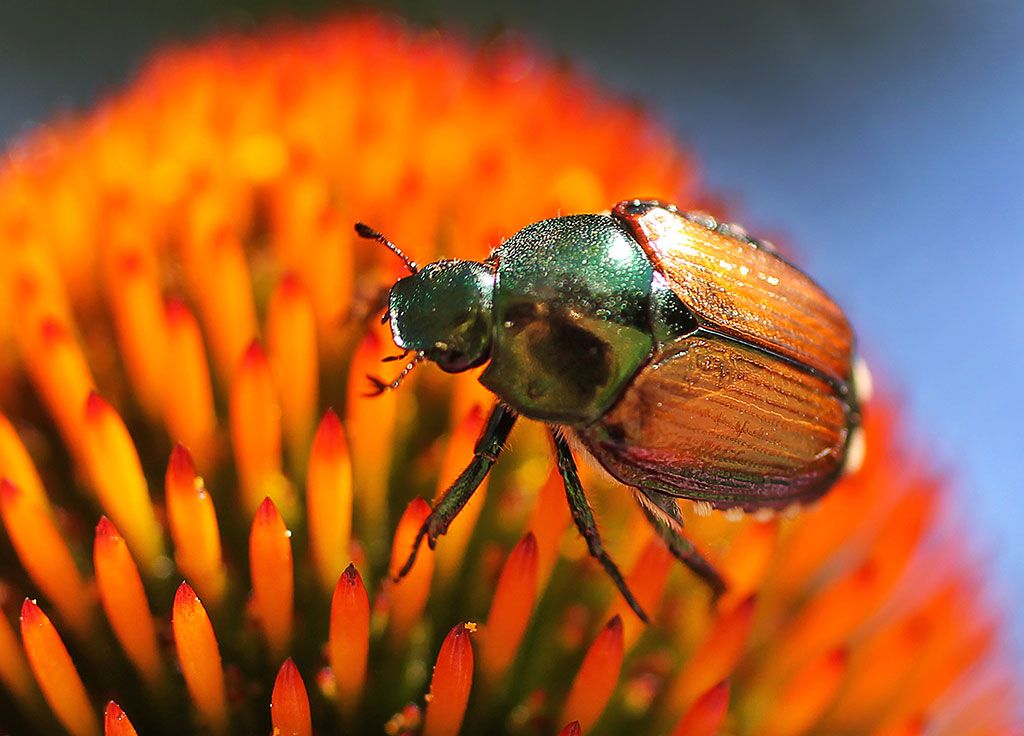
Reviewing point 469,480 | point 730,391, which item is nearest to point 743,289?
point 730,391

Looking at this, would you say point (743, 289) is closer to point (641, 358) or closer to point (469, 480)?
point (641, 358)

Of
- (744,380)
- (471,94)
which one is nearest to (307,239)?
(471,94)

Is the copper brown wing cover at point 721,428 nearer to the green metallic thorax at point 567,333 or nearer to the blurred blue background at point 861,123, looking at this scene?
the green metallic thorax at point 567,333

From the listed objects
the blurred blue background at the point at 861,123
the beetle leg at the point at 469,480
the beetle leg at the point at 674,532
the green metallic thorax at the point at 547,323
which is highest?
the blurred blue background at the point at 861,123

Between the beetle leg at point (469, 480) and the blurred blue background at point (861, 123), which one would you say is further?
the blurred blue background at point (861, 123)

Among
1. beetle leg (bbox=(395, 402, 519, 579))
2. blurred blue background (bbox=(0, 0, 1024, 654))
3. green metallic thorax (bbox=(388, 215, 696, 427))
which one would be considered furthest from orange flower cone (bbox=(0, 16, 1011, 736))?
blurred blue background (bbox=(0, 0, 1024, 654))

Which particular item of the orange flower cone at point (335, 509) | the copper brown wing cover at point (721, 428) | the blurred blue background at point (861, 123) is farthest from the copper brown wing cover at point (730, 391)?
the blurred blue background at point (861, 123)

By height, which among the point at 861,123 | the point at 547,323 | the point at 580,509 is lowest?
the point at 580,509
